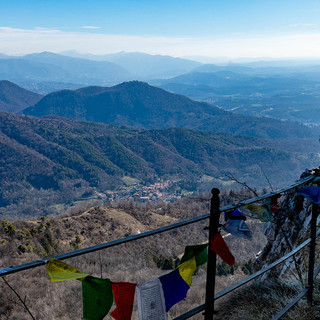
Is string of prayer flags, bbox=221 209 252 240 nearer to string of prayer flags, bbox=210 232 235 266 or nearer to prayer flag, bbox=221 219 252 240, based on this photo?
prayer flag, bbox=221 219 252 240

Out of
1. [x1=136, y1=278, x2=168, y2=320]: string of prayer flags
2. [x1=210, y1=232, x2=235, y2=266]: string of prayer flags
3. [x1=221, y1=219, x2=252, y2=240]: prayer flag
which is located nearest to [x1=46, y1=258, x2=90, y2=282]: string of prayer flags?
[x1=136, y1=278, x2=168, y2=320]: string of prayer flags

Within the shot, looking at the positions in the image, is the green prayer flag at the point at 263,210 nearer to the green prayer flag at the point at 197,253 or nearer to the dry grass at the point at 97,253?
the green prayer flag at the point at 197,253

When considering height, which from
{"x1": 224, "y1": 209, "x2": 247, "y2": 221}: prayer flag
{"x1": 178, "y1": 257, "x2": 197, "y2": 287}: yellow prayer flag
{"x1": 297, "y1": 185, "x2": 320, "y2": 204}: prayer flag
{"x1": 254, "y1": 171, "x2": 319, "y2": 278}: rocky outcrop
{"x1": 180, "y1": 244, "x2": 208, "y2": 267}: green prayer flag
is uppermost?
{"x1": 297, "y1": 185, "x2": 320, "y2": 204}: prayer flag

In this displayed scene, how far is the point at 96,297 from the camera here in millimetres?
1981

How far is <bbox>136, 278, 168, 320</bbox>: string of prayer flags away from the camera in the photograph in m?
2.01

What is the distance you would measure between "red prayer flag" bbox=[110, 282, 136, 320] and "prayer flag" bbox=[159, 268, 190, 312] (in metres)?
0.22

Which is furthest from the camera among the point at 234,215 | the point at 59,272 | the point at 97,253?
the point at 97,253

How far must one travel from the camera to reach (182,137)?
171 metres

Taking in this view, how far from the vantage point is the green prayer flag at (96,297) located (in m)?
1.96

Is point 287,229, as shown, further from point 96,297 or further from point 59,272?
point 59,272

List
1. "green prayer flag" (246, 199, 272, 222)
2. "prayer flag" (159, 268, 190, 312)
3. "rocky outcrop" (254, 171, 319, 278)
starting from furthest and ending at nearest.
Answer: "rocky outcrop" (254, 171, 319, 278)
"green prayer flag" (246, 199, 272, 222)
"prayer flag" (159, 268, 190, 312)

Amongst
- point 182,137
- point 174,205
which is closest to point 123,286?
point 174,205

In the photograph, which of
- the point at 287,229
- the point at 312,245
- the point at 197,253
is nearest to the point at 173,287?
the point at 197,253

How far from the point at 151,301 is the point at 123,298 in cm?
17
